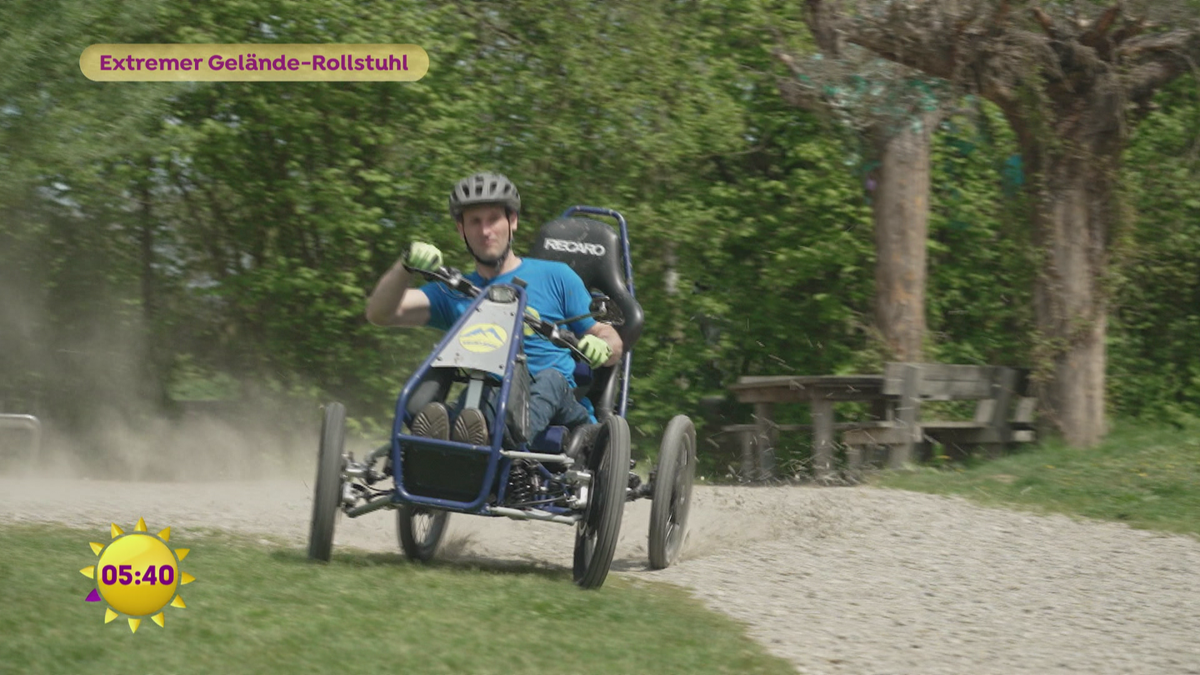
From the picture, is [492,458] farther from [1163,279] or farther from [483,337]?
[1163,279]

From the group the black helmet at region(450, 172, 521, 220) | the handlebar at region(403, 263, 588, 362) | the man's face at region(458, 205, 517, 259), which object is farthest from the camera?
the man's face at region(458, 205, 517, 259)

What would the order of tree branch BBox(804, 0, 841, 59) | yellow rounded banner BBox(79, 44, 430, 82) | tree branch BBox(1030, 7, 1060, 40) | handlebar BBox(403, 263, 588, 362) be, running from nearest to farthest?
handlebar BBox(403, 263, 588, 362)
tree branch BBox(1030, 7, 1060, 40)
tree branch BBox(804, 0, 841, 59)
yellow rounded banner BBox(79, 44, 430, 82)

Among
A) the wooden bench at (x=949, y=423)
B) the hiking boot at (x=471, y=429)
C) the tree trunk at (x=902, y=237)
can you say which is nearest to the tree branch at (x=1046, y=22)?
the tree trunk at (x=902, y=237)

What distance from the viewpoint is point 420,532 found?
6.88 m

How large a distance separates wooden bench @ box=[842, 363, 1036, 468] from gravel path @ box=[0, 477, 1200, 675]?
1.64m

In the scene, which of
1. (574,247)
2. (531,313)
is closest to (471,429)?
(531,313)

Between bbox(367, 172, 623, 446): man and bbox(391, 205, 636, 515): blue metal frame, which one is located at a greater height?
bbox(367, 172, 623, 446): man

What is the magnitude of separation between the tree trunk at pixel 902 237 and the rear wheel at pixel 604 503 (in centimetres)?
736

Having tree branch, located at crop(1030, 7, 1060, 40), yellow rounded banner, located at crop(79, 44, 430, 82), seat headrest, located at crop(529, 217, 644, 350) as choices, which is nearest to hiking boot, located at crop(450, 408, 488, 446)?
seat headrest, located at crop(529, 217, 644, 350)

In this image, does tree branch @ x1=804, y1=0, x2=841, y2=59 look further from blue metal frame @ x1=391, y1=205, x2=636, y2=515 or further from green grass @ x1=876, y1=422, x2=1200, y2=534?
blue metal frame @ x1=391, y1=205, x2=636, y2=515

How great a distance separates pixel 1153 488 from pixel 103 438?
9691 millimetres

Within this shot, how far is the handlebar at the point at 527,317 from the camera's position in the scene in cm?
598

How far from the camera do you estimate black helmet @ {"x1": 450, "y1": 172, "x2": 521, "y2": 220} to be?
240 inches

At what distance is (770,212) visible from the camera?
14055 millimetres
